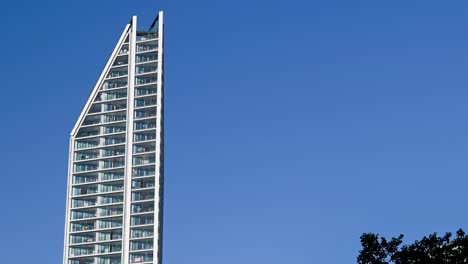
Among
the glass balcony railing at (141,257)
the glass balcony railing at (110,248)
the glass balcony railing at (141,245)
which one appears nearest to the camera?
the glass balcony railing at (141,257)

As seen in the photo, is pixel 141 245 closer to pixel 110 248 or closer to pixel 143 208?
pixel 110 248

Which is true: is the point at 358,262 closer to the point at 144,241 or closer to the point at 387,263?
the point at 387,263

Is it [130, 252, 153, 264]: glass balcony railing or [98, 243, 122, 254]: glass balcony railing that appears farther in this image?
[98, 243, 122, 254]: glass balcony railing

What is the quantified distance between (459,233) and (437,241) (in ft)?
6.68

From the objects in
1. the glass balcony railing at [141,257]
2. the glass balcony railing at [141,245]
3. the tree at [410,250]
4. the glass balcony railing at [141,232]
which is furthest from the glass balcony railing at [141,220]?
the tree at [410,250]

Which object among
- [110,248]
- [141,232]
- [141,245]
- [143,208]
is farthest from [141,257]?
[143,208]

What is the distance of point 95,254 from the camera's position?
19900cm

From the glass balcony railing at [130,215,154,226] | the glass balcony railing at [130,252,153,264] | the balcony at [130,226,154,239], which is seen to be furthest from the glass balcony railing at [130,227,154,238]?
the glass balcony railing at [130,252,153,264]

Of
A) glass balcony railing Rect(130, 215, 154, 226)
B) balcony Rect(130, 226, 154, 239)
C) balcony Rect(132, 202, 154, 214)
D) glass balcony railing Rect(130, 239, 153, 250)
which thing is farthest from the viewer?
balcony Rect(132, 202, 154, 214)

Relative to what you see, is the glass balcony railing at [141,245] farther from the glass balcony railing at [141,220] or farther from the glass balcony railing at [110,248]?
the glass balcony railing at [141,220]

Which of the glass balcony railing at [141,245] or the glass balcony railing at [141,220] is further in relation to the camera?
the glass balcony railing at [141,220]

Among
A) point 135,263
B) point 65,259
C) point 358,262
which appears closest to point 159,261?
point 135,263

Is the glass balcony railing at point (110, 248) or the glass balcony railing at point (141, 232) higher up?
the glass balcony railing at point (141, 232)

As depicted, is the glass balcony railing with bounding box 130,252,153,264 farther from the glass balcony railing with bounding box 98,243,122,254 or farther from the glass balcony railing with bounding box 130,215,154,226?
the glass balcony railing with bounding box 130,215,154,226
